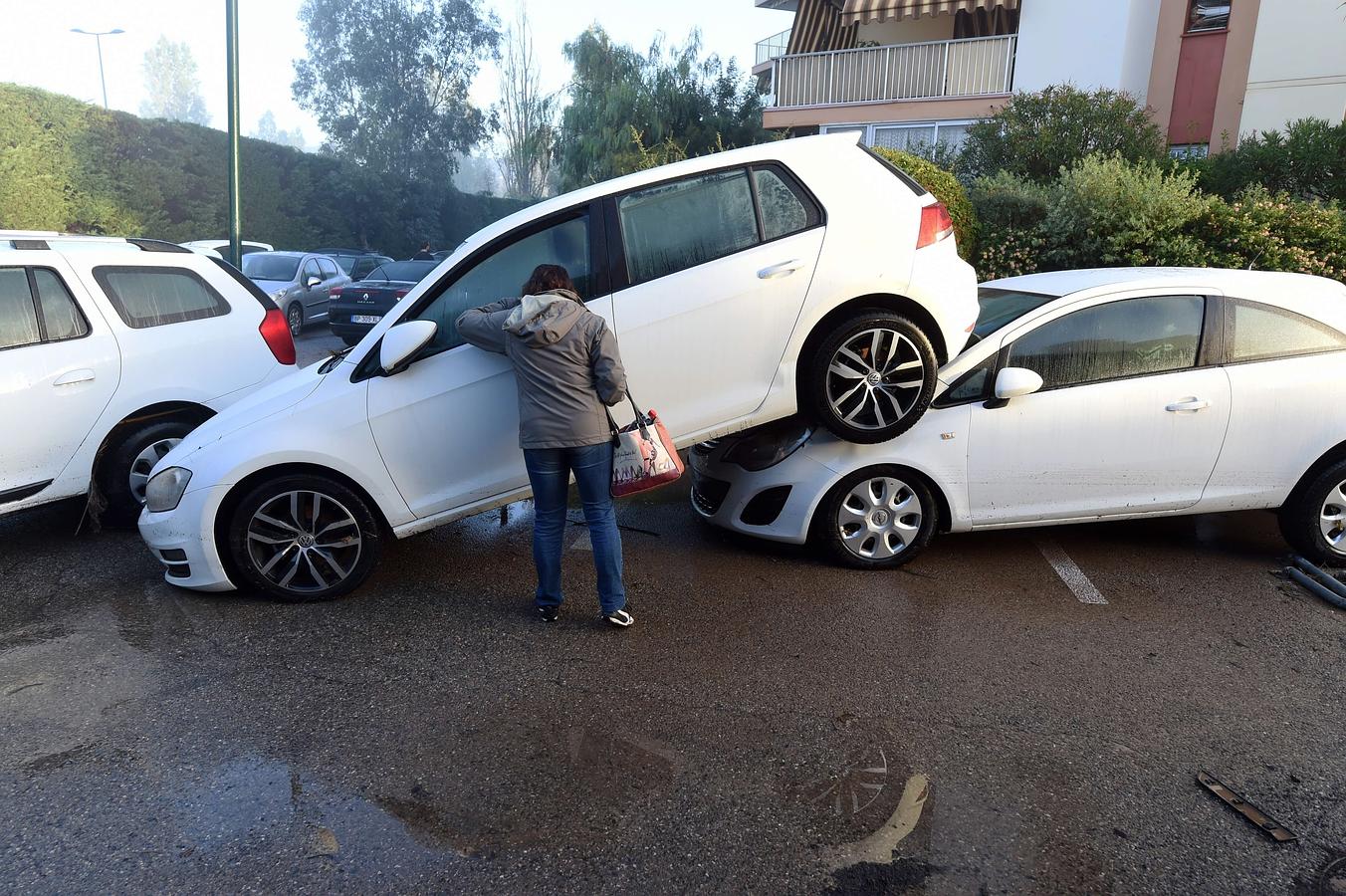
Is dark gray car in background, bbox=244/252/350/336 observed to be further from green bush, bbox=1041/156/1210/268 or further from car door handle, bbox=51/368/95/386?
green bush, bbox=1041/156/1210/268

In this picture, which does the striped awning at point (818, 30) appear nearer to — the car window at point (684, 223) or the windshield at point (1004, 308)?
the windshield at point (1004, 308)

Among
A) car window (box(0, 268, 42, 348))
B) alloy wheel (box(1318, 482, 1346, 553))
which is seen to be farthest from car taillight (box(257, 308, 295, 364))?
alloy wheel (box(1318, 482, 1346, 553))

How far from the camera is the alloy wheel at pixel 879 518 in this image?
15.8 feet

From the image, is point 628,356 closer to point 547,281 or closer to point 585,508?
point 547,281

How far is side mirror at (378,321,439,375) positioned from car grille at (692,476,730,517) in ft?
5.88

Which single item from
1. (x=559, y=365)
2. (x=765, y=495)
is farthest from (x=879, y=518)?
(x=559, y=365)


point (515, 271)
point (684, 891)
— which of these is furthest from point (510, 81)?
point (684, 891)

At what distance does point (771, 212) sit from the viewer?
4.53 m

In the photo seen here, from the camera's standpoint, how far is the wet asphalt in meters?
2.75

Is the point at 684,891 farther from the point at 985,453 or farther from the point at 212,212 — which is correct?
the point at 212,212

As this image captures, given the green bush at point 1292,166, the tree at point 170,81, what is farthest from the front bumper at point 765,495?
the tree at point 170,81

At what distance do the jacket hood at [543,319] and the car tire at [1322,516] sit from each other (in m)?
3.87

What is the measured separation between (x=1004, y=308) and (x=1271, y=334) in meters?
1.33

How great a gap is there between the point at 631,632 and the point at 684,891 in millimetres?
1738
